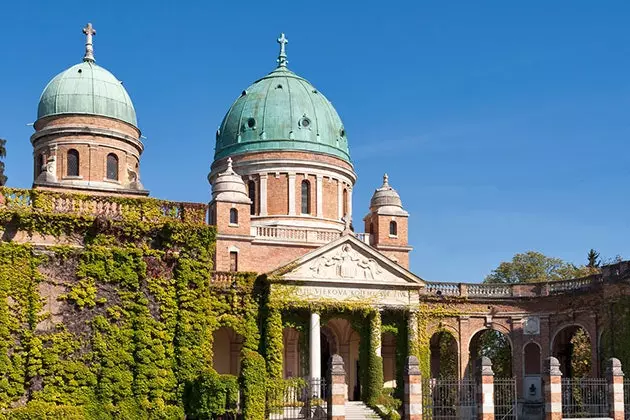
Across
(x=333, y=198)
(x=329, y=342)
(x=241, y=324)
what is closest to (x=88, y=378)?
(x=241, y=324)

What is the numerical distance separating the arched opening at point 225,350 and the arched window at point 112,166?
1043 cm

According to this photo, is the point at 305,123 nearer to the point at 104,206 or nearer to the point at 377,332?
the point at 377,332

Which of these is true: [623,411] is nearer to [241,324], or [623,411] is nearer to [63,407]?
[241,324]

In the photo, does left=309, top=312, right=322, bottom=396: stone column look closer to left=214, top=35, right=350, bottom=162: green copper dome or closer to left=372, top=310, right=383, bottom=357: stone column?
left=372, top=310, right=383, bottom=357: stone column

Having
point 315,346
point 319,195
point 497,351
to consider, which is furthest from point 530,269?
point 315,346

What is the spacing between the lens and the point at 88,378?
39.1m

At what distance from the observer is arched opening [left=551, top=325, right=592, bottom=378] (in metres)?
58.1

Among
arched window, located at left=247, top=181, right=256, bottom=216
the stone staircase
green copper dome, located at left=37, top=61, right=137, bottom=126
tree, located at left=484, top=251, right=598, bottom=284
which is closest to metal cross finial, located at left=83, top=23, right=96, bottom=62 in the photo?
green copper dome, located at left=37, top=61, right=137, bottom=126

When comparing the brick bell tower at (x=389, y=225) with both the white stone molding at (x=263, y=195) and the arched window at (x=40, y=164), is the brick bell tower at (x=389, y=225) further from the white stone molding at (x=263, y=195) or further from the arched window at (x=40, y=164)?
the arched window at (x=40, y=164)

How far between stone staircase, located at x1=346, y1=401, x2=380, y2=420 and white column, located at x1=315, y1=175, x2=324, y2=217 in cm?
1408

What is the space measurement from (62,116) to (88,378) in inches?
759

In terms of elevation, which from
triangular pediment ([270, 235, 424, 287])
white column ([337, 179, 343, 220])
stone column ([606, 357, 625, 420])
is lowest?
stone column ([606, 357, 625, 420])

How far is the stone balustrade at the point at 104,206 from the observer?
39125mm

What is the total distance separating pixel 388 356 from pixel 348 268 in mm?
8279
